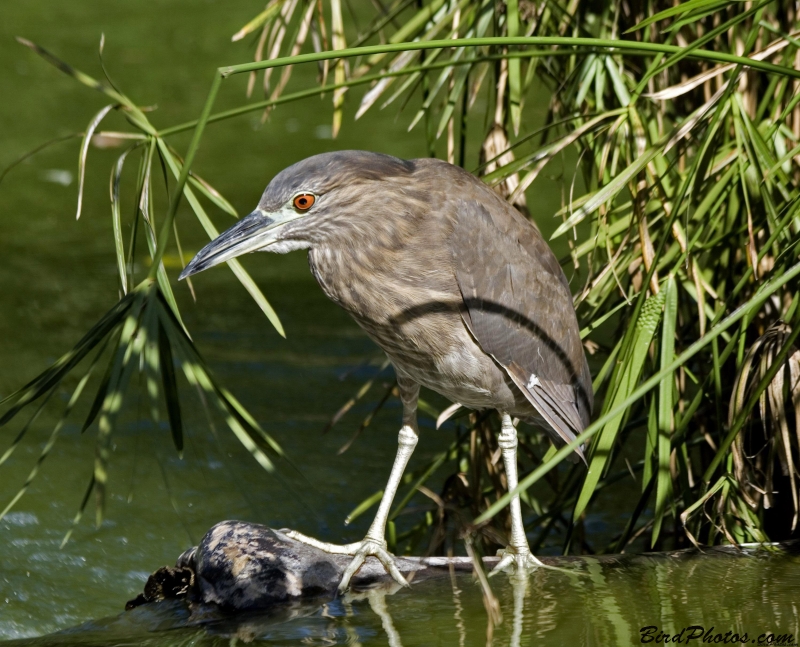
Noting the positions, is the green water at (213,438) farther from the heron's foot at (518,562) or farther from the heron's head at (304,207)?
the heron's head at (304,207)

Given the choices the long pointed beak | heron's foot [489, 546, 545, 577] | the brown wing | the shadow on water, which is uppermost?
the long pointed beak

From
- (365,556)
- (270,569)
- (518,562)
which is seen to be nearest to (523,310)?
(518,562)

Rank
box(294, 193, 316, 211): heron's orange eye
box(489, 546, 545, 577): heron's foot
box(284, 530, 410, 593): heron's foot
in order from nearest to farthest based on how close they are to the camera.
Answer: box(294, 193, 316, 211): heron's orange eye < box(284, 530, 410, 593): heron's foot < box(489, 546, 545, 577): heron's foot

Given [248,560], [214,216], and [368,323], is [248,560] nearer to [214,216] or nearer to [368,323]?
[368,323]

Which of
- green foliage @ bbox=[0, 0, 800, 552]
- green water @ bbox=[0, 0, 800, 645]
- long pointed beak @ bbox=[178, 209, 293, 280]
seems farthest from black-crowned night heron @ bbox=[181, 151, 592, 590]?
green water @ bbox=[0, 0, 800, 645]

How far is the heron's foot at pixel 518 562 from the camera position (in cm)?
295

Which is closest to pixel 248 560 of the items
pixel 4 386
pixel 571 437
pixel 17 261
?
pixel 571 437

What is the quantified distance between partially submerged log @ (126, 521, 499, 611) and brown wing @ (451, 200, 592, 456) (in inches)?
21.3

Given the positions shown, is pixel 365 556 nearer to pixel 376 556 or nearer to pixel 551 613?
pixel 376 556

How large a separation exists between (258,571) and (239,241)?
2.82 ft

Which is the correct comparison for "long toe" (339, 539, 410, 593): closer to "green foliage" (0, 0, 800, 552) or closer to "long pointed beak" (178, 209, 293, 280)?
"green foliage" (0, 0, 800, 552)

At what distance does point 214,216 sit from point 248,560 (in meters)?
4.92

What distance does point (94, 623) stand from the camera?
280 centimetres

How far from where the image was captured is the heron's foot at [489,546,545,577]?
116 inches
